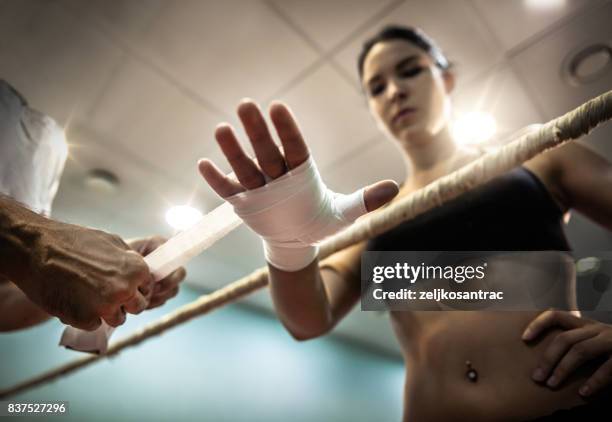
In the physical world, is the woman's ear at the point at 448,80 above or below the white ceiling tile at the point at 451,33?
below

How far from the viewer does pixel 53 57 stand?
49.6 inches

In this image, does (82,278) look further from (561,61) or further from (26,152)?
(561,61)

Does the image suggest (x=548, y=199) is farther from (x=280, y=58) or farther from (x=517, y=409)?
(x=280, y=58)

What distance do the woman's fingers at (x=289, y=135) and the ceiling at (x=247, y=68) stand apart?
96cm

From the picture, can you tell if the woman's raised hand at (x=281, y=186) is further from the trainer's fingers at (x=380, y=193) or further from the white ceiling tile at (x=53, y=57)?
the white ceiling tile at (x=53, y=57)

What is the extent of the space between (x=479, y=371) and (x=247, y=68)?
3.90 feet

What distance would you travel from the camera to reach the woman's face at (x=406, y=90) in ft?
2.79

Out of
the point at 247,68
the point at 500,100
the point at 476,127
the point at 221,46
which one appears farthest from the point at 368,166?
the point at 221,46

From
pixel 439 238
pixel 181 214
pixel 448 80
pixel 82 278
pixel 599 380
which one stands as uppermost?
pixel 181 214

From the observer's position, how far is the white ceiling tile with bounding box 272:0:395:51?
1.18 metres

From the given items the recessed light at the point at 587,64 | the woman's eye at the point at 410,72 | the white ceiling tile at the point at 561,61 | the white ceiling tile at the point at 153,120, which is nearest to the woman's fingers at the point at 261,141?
the woman's eye at the point at 410,72

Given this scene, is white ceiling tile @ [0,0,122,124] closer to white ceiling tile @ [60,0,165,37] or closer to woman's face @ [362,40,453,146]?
white ceiling tile @ [60,0,165,37]

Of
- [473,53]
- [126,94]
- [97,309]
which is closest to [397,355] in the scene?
[473,53]

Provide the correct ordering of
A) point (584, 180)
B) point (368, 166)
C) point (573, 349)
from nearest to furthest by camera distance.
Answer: point (573, 349) < point (584, 180) < point (368, 166)
